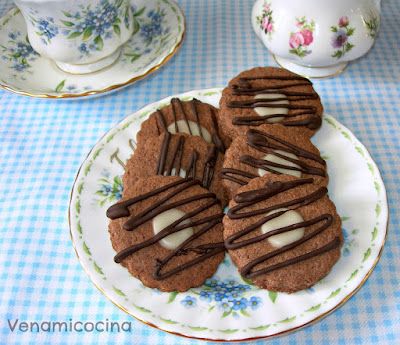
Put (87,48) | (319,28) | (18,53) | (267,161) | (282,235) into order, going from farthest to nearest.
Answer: (18,53) → (87,48) → (319,28) → (267,161) → (282,235)

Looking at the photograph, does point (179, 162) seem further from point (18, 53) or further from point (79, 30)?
point (18, 53)

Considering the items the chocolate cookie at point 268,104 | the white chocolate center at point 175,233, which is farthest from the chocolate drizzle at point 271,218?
the chocolate cookie at point 268,104

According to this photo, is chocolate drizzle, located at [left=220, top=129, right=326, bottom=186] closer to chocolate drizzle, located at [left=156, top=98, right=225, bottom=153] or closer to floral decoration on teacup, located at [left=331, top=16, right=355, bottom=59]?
chocolate drizzle, located at [left=156, top=98, right=225, bottom=153]

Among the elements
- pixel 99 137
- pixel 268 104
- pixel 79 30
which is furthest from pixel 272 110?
pixel 79 30

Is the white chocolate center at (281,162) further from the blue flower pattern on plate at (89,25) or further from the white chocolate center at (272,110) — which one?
the blue flower pattern on plate at (89,25)

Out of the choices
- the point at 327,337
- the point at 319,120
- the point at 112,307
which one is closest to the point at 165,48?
the point at 319,120

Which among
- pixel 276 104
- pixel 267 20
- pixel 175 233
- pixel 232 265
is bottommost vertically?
pixel 232 265
